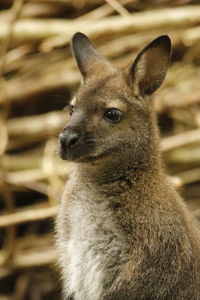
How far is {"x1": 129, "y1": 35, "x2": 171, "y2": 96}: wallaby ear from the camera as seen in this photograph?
4.04 metres

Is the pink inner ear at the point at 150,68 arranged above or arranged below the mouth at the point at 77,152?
above

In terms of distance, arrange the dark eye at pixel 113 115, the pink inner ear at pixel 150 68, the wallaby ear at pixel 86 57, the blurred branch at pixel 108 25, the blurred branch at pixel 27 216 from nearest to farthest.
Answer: the dark eye at pixel 113 115, the pink inner ear at pixel 150 68, the wallaby ear at pixel 86 57, the blurred branch at pixel 108 25, the blurred branch at pixel 27 216

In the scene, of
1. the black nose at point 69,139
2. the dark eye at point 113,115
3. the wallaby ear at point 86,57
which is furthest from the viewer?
the wallaby ear at point 86,57

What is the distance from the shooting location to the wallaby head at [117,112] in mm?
3850

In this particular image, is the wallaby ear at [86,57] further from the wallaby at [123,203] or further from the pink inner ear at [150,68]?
the pink inner ear at [150,68]

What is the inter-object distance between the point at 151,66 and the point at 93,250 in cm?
104

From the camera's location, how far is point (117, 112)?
397cm

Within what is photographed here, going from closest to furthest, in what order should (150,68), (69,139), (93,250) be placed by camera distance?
(69,139)
(93,250)
(150,68)

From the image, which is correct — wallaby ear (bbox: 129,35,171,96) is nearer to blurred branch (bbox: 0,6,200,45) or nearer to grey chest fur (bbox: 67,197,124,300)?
grey chest fur (bbox: 67,197,124,300)

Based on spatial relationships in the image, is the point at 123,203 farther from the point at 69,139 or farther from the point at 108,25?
the point at 108,25

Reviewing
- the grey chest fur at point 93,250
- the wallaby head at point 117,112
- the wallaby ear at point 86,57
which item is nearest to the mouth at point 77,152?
the wallaby head at point 117,112

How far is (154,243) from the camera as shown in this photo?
3.84 metres

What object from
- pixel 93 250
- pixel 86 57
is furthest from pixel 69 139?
pixel 86 57

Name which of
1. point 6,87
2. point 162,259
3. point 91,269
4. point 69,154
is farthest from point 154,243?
point 6,87
